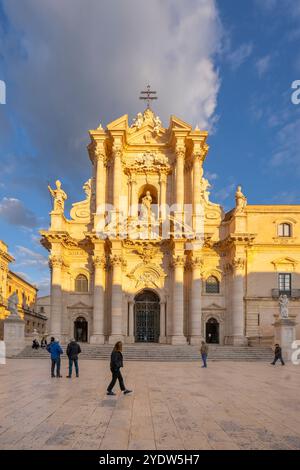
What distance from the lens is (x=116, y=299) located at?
36062 millimetres

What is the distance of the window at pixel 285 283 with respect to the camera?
123 feet

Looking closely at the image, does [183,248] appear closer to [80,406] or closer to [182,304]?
[182,304]

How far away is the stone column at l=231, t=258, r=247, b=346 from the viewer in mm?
35844

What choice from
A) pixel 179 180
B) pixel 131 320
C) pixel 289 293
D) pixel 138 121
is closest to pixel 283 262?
pixel 289 293

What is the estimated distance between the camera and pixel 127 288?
38.1 meters

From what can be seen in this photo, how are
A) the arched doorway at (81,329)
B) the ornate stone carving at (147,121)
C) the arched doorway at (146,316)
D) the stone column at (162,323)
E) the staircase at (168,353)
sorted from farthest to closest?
the ornate stone carving at (147,121) < the arched doorway at (146,316) < the arched doorway at (81,329) < the stone column at (162,323) < the staircase at (168,353)

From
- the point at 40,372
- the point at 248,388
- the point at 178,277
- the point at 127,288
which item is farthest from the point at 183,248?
the point at 248,388

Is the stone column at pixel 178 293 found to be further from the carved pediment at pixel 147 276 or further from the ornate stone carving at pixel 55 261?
the ornate stone carving at pixel 55 261

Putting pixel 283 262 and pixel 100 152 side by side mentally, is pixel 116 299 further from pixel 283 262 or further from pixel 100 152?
pixel 283 262

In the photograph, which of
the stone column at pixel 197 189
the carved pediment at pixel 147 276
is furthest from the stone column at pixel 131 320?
the stone column at pixel 197 189

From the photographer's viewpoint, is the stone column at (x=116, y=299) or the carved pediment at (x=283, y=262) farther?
the carved pediment at (x=283, y=262)

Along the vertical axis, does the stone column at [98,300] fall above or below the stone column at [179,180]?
below

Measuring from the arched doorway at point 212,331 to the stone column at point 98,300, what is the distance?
8633 millimetres

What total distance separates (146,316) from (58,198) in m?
12.1
